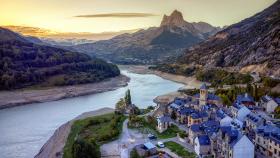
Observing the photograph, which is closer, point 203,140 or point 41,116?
point 203,140

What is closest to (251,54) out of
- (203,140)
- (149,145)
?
(203,140)

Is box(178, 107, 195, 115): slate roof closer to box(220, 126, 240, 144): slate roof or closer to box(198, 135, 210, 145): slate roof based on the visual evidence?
box(198, 135, 210, 145): slate roof

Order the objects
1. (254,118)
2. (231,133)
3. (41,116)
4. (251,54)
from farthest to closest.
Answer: (251,54)
(41,116)
(254,118)
(231,133)

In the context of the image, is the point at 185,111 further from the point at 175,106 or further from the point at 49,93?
the point at 49,93

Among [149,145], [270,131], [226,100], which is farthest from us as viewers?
[226,100]

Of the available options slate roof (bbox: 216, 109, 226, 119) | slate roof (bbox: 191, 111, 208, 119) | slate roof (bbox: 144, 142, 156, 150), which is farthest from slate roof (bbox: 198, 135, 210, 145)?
slate roof (bbox: 191, 111, 208, 119)

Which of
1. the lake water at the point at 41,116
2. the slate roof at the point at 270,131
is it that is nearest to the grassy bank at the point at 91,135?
the lake water at the point at 41,116

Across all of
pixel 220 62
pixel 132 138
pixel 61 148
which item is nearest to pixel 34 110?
pixel 61 148

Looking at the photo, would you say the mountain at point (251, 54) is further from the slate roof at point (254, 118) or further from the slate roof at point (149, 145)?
the slate roof at point (149, 145)
